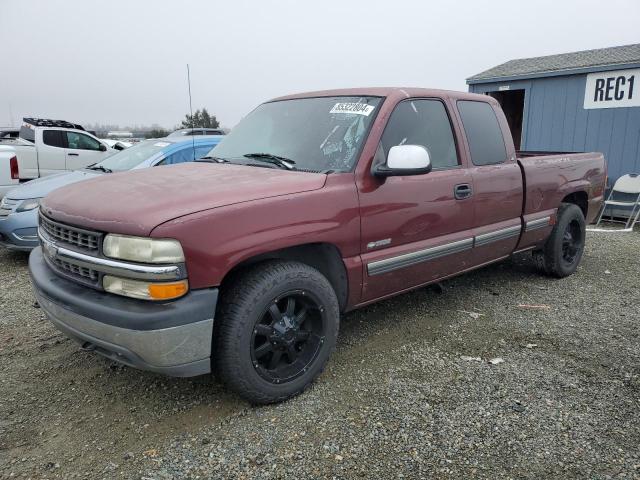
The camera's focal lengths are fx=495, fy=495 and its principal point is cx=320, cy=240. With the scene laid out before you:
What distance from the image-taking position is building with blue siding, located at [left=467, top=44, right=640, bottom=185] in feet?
27.9

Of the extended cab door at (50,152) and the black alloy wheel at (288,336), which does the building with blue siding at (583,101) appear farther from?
the extended cab door at (50,152)

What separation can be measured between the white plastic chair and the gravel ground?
4847mm

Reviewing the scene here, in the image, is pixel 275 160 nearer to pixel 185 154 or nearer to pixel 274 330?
pixel 274 330

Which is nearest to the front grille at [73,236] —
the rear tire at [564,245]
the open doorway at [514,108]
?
the rear tire at [564,245]

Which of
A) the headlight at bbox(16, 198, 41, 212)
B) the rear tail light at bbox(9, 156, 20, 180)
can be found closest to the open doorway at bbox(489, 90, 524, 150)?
the rear tail light at bbox(9, 156, 20, 180)

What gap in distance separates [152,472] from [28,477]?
561 millimetres

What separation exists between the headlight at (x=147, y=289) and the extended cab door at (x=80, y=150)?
9.49 meters

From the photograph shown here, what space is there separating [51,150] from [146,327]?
9.79 m

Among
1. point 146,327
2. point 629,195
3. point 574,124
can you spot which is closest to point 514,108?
point 574,124

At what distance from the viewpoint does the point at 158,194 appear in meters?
→ 2.66

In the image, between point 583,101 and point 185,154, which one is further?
point 583,101

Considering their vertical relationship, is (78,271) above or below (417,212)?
below

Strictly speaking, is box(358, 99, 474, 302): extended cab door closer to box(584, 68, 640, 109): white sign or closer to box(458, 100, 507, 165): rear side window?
box(458, 100, 507, 165): rear side window

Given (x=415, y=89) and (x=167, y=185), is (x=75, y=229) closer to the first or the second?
(x=167, y=185)
